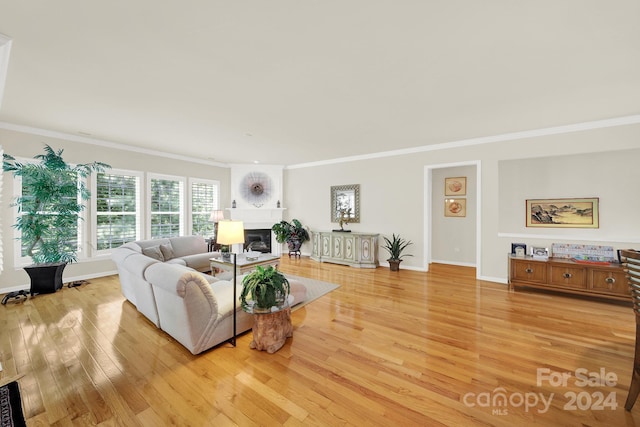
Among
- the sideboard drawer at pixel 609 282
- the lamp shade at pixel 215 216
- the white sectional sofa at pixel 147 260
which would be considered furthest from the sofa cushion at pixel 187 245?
the sideboard drawer at pixel 609 282

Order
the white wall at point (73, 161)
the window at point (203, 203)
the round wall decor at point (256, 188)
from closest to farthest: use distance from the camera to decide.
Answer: the white wall at point (73, 161), the window at point (203, 203), the round wall decor at point (256, 188)

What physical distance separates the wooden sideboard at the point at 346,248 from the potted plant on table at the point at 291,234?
56 centimetres

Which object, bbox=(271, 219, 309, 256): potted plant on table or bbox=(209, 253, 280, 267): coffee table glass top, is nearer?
bbox=(209, 253, 280, 267): coffee table glass top

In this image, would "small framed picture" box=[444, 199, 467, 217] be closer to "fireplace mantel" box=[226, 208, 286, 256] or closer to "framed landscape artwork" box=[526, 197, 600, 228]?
"framed landscape artwork" box=[526, 197, 600, 228]

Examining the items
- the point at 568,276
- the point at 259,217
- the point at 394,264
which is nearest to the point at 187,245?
the point at 259,217

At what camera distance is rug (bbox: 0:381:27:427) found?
1570mm

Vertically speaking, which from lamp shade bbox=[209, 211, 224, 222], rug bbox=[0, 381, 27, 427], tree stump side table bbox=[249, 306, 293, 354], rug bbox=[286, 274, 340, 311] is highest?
lamp shade bbox=[209, 211, 224, 222]

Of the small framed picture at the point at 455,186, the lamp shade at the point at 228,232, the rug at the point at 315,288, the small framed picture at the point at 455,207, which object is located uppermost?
the small framed picture at the point at 455,186

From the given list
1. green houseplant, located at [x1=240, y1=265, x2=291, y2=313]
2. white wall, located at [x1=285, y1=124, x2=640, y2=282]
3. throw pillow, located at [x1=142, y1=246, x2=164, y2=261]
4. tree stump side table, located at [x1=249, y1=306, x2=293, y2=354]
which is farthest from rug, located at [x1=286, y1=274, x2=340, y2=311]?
throw pillow, located at [x1=142, y1=246, x2=164, y2=261]

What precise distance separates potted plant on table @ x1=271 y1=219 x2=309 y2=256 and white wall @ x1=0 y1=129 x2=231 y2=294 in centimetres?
261

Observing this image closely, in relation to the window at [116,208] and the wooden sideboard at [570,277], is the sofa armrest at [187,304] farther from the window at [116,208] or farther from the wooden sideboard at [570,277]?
the wooden sideboard at [570,277]

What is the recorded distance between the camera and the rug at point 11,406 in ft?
5.15

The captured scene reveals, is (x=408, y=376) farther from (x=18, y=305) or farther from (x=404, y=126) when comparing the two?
(x=18, y=305)

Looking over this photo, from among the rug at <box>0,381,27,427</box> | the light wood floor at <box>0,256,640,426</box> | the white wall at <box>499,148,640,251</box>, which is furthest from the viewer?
the white wall at <box>499,148,640,251</box>
